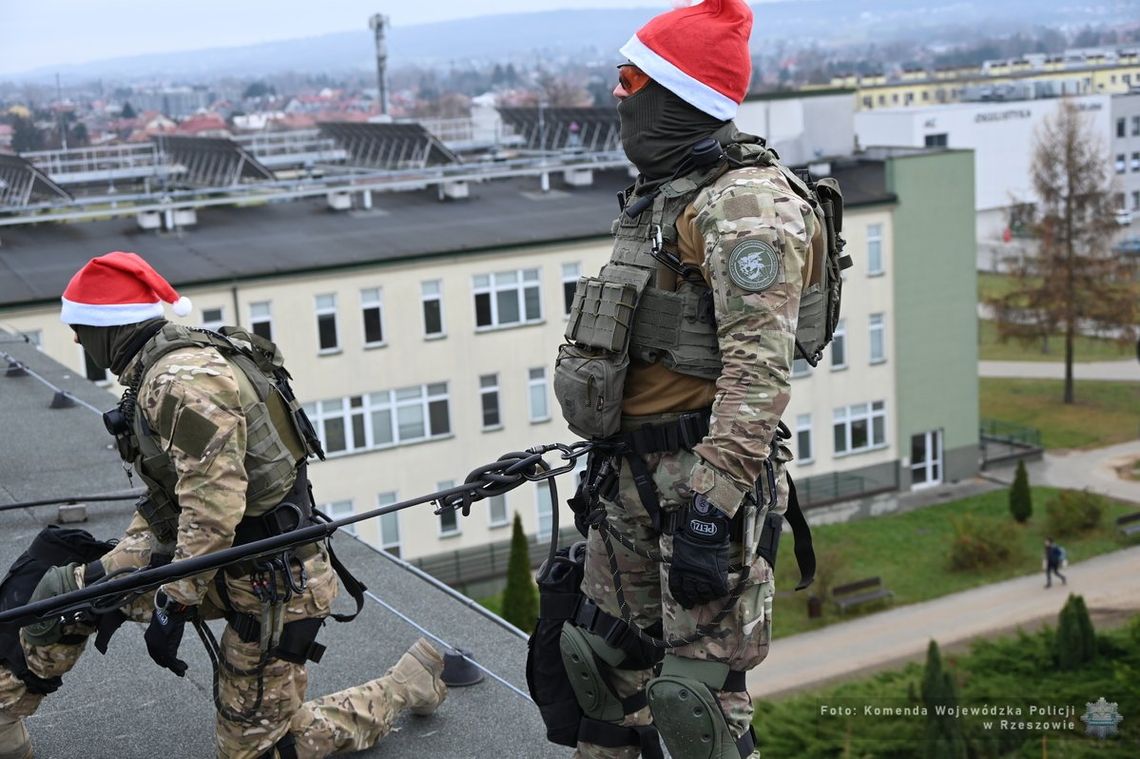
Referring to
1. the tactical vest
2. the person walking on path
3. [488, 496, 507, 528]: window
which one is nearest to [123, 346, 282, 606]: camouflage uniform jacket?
the tactical vest

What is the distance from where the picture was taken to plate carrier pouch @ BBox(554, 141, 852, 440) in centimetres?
485

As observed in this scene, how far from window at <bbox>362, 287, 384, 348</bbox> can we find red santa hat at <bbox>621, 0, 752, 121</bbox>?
85.7ft

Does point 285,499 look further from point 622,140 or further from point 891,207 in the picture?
point 891,207

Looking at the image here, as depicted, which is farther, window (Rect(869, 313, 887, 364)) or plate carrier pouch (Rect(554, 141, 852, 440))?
window (Rect(869, 313, 887, 364))

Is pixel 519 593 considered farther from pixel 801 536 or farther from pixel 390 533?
pixel 801 536

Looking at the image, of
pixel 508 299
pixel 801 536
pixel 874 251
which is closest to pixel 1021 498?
pixel 874 251

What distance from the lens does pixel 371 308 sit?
30.9m

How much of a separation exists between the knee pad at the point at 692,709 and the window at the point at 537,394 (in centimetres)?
2785

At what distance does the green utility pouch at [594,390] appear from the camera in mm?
4906

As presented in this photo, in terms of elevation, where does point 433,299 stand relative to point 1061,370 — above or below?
above

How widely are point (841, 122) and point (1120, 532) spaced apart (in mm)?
13833

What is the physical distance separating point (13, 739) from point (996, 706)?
1408 cm

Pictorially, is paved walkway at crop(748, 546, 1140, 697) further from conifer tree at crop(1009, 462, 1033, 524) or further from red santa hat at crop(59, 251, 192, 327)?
red santa hat at crop(59, 251, 192, 327)

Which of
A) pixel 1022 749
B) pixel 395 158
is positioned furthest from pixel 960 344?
pixel 1022 749
